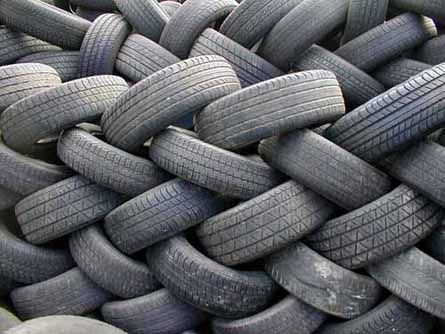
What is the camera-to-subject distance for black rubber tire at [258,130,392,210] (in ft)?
4.03

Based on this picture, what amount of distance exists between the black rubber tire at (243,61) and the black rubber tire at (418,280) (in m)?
0.52

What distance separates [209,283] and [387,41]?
680mm

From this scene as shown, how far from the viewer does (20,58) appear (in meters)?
1.54

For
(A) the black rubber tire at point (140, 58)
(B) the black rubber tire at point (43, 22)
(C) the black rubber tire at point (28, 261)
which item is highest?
(B) the black rubber tire at point (43, 22)

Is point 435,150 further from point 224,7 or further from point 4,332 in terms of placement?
point 4,332

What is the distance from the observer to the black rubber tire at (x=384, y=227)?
1.21 metres

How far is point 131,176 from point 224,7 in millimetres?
510

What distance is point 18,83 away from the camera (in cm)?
141

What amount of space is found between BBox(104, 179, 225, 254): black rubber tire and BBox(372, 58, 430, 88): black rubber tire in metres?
0.49

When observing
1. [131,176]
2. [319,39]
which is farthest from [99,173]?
[319,39]

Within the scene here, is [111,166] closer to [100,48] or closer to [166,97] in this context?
[166,97]

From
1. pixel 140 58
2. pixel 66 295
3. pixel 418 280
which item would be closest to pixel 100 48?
pixel 140 58

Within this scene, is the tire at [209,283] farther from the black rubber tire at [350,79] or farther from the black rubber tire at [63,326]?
the black rubber tire at [350,79]

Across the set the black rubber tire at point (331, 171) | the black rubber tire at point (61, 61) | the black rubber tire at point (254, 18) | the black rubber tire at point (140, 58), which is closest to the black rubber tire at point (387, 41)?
the black rubber tire at point (254, 18)
